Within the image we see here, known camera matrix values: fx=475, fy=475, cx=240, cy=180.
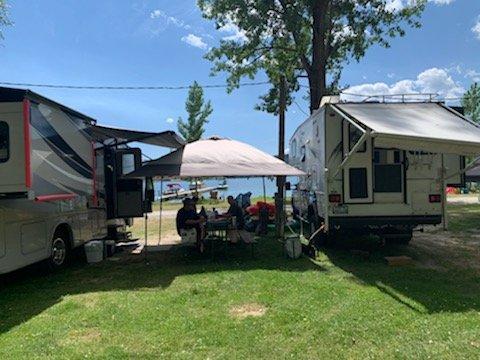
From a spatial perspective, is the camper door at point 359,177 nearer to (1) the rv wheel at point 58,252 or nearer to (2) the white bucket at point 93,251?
(2) the white bucket at point 93,251

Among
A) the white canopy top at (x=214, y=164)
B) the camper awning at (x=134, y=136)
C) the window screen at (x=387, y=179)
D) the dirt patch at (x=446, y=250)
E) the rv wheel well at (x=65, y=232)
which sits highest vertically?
the camper awning at (x=134, y=136)

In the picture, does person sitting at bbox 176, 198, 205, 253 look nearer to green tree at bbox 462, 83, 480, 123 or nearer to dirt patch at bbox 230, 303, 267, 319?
dirt patch at bbox 230, 303, 267, 319

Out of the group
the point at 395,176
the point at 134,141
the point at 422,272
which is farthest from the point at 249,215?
the point at 422,272

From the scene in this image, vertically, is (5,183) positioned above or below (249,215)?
above

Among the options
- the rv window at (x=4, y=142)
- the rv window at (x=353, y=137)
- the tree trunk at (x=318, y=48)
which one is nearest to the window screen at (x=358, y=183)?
the rv window at (x=353, y=137)

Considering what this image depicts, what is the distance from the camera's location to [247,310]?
6051mm

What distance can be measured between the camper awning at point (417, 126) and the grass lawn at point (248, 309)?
211cm

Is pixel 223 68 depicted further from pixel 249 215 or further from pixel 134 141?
pixel 134 141

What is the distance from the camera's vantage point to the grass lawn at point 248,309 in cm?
475

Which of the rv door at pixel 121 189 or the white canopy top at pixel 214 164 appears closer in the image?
the white canopy top at pixel 214 164

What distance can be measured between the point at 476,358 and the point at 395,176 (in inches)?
206

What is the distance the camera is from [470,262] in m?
8.99

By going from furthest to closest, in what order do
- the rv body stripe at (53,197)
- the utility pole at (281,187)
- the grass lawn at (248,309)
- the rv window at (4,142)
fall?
the utility pole at (281,187) → the rv body stripe at (53,197) → the rv window at (4,142) → the grass lawn at (248,309)

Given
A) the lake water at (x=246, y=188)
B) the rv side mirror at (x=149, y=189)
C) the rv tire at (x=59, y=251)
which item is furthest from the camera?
the lake water at (x=246, y=188)
